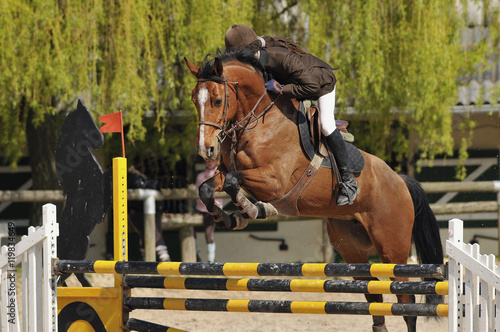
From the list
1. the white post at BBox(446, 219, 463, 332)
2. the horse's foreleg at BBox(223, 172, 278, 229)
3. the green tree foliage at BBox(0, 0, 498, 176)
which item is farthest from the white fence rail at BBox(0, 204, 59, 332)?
the green tree foliage at BBox(0, 0, 498, 176)

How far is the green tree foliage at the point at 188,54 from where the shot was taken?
7035mm

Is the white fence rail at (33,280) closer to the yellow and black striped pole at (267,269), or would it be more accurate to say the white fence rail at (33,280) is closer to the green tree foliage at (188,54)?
the yellow and black striped pole at (267,269)

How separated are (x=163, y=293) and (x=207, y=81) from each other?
3.94 m

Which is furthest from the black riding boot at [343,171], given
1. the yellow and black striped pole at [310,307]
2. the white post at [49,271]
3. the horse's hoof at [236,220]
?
the white post at [49,271]

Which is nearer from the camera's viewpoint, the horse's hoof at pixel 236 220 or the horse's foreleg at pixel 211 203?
the horse's foreleg at pixel 211 203

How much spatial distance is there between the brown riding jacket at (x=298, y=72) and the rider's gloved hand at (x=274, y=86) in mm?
40

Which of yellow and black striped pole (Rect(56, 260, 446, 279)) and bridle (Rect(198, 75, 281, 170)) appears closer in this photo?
yellow and black striped pole (Rect(56, 260, 446, 279))

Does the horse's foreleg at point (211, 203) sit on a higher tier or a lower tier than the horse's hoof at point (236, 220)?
higher

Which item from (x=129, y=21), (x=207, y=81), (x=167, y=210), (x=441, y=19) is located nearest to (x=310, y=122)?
(x=207, y=81)

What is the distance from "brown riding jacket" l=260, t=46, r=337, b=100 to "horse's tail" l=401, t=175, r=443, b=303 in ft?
3.38

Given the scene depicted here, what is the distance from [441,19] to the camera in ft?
25.2

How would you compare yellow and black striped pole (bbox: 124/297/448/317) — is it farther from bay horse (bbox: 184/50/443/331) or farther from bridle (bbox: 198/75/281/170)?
bridle (bbox: 198/75/281/170)

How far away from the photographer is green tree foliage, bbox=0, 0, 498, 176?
23.1 feet

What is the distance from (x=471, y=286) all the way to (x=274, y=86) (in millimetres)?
1684
